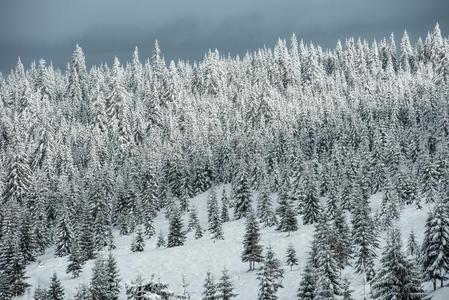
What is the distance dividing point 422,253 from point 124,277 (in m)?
33.3

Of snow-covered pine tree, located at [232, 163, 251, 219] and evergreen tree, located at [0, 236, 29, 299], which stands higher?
snow-covered pine tree, located at [232, 163, 251, 219]

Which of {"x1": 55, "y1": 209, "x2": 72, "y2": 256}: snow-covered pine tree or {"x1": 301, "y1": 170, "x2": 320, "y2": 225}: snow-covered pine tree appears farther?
{"x1": 55, "y1": 209, "x2": 72, "y2": 256}: snow-covered pine tree

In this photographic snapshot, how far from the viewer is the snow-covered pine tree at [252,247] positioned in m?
55.4

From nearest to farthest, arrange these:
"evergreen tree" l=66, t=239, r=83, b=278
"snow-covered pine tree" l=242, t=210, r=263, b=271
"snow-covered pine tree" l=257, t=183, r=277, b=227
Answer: "snow-covered pine tree" l=242, t=210, r=263, b=271 → "evergreen tree" l=66, t=239, r=83, b=278 → "snow-covered pine tree" l=257, t=183, r=277, b=227

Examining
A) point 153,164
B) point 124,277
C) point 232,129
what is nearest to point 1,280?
point 124,277

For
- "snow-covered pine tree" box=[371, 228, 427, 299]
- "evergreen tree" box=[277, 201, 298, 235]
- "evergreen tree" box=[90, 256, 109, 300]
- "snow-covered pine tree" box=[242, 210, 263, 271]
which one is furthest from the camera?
"evergreen tree" box=[277, 201, 298, 235]

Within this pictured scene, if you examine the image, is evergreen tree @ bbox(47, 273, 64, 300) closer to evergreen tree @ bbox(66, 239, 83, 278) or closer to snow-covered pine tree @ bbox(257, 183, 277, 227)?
evergreen tree @ bbox(66, 239, 83, 278)

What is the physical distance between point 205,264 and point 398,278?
30.4 m

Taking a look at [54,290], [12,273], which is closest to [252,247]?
[54,290]

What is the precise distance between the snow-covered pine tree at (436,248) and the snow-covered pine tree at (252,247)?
20.7 metres

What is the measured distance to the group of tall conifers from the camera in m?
72.8

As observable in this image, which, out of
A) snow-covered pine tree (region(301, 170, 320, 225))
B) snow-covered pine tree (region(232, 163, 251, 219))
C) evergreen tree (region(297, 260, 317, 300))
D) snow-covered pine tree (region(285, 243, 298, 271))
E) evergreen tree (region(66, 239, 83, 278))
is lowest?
evergreen tree (region(297, 260, 317, 300))

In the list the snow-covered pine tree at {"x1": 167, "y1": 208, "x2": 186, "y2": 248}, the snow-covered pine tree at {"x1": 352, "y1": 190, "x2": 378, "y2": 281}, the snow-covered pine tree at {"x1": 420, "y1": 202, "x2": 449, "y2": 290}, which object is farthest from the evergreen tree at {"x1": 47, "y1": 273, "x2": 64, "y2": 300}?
the snow-covered pine tree at {"x1": 420, "y1": 202, "x2": 449, "y2": 290}

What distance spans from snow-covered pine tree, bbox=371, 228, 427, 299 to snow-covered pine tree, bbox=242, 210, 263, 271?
2236 cm
